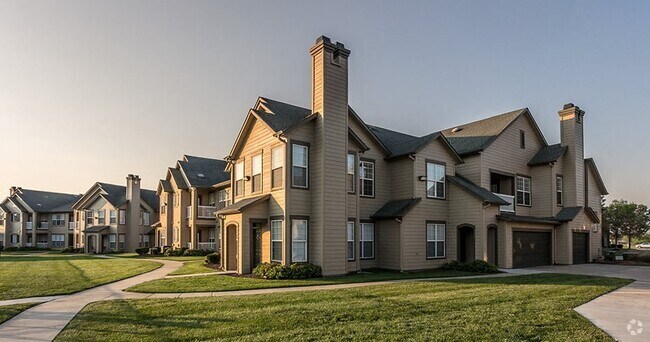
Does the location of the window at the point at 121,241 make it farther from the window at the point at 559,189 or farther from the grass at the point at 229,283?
the window at the point at 559,189

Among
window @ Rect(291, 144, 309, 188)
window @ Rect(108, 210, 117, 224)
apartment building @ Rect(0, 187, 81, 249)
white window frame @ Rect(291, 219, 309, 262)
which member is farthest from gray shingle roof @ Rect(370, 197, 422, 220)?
apartment building @ Rect(0, 187, 81, 249)

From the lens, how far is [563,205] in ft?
87.7

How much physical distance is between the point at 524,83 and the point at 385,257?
11.6 m

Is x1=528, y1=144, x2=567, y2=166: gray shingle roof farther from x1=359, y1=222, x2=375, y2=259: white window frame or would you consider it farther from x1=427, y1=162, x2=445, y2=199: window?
x1=359, y1=222, x2=375, y2=259: white window frame

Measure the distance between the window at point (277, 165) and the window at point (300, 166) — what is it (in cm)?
57

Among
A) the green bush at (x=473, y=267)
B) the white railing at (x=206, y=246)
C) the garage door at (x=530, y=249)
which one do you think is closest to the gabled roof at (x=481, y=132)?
the garage door at (x=530, y=249)

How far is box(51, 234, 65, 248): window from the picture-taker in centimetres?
5453

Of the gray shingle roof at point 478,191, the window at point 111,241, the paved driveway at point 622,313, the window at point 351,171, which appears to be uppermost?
the window at point 351,171

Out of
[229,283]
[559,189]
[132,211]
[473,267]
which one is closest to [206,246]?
[132,211]

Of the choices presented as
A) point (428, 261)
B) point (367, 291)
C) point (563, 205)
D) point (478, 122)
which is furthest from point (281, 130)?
point (563, 205)

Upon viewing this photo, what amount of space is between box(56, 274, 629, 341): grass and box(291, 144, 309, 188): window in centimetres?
610

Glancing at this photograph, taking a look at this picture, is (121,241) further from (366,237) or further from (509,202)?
(509,202)

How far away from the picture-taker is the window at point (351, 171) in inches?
749

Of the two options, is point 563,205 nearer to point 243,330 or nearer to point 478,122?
point 478,122
